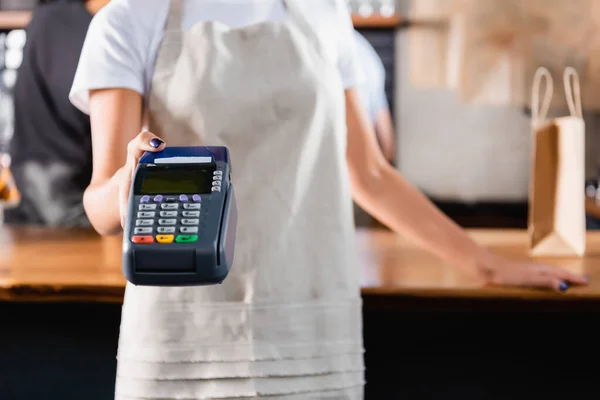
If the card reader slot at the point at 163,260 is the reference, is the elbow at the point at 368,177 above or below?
above

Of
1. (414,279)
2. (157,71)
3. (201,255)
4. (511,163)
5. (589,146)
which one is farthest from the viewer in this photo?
(511,163)

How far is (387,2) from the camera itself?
1186mm

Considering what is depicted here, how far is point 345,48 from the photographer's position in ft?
2.01

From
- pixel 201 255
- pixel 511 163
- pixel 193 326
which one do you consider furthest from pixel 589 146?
pixel 201 255

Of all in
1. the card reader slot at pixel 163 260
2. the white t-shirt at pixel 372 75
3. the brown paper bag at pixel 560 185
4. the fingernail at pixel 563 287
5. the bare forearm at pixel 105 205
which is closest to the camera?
the card reader slot at pixel 163 260

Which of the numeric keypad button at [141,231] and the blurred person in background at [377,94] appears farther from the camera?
the blurred person in background at [377,94]

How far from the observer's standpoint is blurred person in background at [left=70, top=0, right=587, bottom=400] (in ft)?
1.70

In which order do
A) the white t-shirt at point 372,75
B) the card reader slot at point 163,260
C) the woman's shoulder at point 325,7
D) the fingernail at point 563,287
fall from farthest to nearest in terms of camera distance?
the white t-shirt at point 372,75 < the fingernail at point 563,287 < the woman's shoulder at point 325,7 < the card reader slot at point 163,260

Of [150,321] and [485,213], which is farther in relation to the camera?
[485,213]

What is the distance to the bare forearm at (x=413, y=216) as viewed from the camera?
2.23 feet

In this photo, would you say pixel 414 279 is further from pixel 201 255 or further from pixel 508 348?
pixel 201 255

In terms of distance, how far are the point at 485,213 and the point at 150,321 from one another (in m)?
0.76

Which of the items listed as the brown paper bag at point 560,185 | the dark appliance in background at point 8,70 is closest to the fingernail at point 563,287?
the brown paper bag at point 560,185

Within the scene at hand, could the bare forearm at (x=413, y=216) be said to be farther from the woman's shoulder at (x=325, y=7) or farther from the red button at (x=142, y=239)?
the red button at (x=142, y=239)
